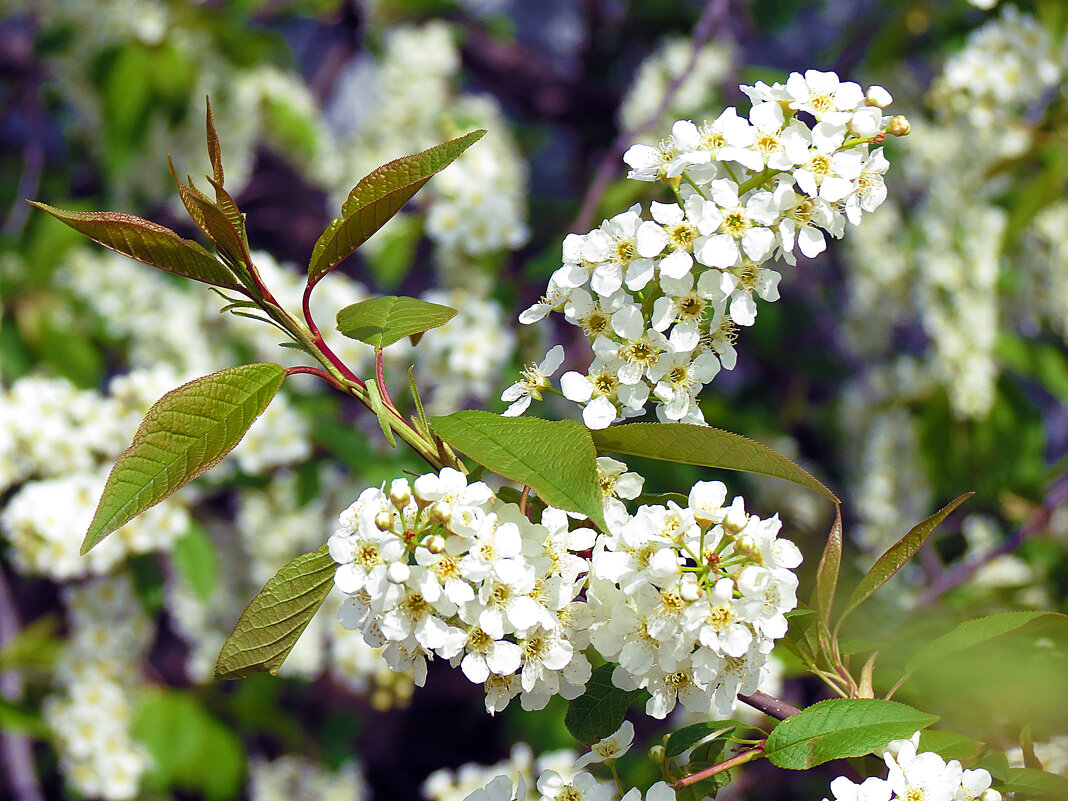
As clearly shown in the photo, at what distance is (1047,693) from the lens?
79cm

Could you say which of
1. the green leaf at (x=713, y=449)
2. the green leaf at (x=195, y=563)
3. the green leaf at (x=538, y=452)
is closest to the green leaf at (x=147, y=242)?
the green leaf at (x=538, y=452)

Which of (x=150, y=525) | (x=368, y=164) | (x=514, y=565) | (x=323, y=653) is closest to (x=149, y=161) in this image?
(x=368, y=164)

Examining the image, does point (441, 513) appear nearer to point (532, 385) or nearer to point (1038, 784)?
point (532, 385)

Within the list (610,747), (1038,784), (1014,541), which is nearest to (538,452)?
(610,747)

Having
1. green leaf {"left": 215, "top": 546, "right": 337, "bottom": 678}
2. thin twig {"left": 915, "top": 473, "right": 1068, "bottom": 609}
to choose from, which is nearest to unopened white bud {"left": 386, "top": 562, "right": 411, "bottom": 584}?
green leaf {"left": 215, "top": 546, "right": 337, "bottom": 678}

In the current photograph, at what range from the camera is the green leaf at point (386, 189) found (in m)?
0.68

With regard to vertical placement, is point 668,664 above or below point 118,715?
above

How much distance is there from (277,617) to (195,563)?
143 centimetres

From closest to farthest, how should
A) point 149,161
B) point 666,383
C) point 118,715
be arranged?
point 666,383 → point 118,715 → point 149,161

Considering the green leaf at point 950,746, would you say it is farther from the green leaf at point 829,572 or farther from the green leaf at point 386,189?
the green leaf at point 386,189

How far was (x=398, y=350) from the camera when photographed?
2.08 metres

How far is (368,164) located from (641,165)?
2585 millimetres

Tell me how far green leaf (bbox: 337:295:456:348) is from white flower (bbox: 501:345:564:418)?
0.08m

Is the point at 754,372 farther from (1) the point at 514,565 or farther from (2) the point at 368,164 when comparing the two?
(1) the point at 514,565
